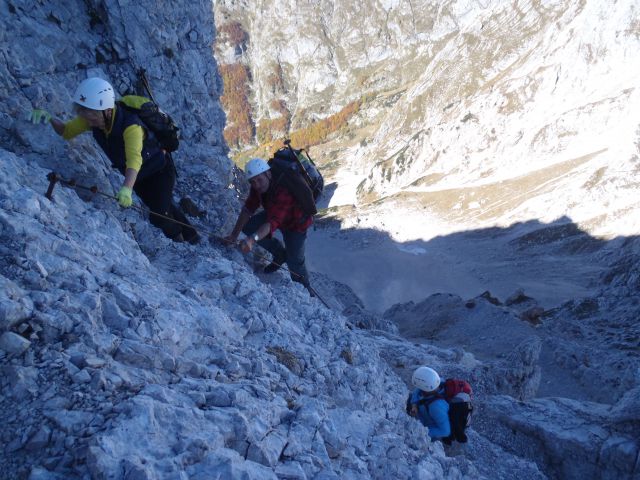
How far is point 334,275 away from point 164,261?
115 feet

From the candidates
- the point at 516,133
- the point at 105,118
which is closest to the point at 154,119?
the point at 105,118

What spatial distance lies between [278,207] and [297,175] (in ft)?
2.61

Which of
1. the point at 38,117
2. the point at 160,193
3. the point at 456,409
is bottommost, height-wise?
the point at 456,409

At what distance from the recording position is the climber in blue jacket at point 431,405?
28.5ft

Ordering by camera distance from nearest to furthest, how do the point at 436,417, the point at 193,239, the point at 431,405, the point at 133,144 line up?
1. the point at 133,144
2. the point at 436,417
3. the point at 431,405
4. the point at 193,239

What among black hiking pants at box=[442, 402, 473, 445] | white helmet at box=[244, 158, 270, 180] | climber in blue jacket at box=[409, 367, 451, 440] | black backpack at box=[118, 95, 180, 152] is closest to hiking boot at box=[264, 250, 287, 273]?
white helmet at box=[244, 158, 270, 180]

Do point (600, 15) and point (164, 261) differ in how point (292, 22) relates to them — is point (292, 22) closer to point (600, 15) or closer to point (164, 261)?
point (600, 15)

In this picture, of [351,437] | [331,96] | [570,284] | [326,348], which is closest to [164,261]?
[326,348]

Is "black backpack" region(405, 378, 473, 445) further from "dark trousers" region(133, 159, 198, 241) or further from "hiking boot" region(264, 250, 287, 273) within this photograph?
"dark trousers" region(133, 159, 198, 241)

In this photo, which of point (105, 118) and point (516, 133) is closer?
point (105, 118)

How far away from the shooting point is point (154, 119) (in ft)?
27.0

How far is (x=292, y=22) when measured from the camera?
163375 millimetres

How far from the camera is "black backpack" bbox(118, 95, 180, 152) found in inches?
313

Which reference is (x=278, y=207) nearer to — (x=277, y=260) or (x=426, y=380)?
(x=277, y=260)
